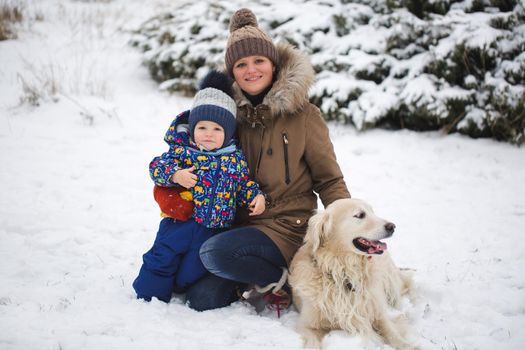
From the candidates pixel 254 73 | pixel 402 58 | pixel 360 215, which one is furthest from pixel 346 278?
pixel 402 58

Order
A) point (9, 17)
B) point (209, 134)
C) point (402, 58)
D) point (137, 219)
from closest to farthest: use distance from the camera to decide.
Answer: point (209, 134), point (137, 219), point (402, 58), point (9, 17)

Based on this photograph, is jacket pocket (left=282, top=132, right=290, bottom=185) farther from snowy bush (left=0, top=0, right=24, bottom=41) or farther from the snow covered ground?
snowy bush (left=0, top=0, right=24, bottom=41)

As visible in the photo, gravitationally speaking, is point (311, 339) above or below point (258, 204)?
below

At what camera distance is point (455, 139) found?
520cm

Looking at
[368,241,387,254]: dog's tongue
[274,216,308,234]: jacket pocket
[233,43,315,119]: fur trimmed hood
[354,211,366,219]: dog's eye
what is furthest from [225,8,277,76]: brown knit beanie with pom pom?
[368,241,387,254]: dog's tongue

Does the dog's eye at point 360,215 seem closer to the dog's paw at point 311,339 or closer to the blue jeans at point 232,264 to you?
the blue jeans at point 232,264

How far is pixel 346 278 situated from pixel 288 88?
1317 mm

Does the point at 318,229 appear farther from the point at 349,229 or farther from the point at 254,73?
the point at 254,73

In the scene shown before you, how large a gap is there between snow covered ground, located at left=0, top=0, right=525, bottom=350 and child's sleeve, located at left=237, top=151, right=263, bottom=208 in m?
0.76

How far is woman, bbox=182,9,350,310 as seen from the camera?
257cm

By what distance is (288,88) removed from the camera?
103 inches

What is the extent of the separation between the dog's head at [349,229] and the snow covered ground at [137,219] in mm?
541

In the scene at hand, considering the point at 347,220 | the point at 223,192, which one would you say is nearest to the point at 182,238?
the point at 223,192

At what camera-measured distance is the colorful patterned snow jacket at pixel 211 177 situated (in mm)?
2561
